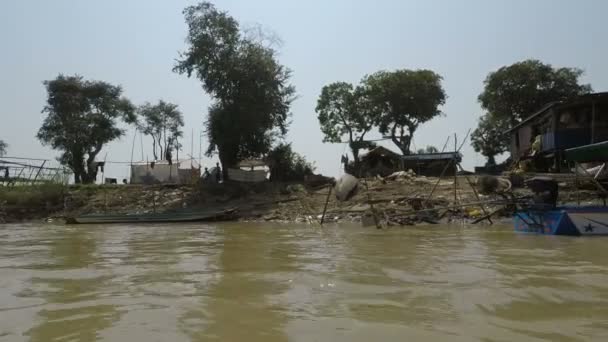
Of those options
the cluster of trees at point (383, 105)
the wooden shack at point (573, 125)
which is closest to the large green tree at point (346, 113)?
the cluster of trees at point (383, 105)

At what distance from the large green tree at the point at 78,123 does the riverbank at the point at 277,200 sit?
735 cm

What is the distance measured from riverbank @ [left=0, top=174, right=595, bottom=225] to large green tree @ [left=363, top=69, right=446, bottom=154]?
478 inches

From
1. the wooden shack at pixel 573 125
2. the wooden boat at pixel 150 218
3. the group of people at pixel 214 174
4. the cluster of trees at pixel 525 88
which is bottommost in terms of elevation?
the wooden boat at pixel 150 218

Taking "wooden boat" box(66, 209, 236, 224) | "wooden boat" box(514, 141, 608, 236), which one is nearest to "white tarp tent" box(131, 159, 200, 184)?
"wooden boat" box(66, 209, 236, 224)

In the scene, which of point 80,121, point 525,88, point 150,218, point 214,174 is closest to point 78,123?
point 80,121

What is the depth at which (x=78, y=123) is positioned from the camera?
34.8 metres

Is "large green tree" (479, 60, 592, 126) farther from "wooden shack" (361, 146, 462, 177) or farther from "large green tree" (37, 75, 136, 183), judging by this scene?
"large green tree" (37, 75, 136, 183)

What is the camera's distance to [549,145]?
2252cm

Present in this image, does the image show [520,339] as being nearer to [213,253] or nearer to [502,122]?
[213,253]

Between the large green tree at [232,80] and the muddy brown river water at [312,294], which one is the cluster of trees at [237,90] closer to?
the large green tree at [232,80]

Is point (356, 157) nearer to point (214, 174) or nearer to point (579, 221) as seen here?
point (214, 174)

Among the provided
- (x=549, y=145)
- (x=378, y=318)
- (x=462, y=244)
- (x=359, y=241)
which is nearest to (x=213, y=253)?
(x=359, y=241)

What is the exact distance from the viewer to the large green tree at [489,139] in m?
40.4

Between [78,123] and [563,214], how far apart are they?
31.4 m
